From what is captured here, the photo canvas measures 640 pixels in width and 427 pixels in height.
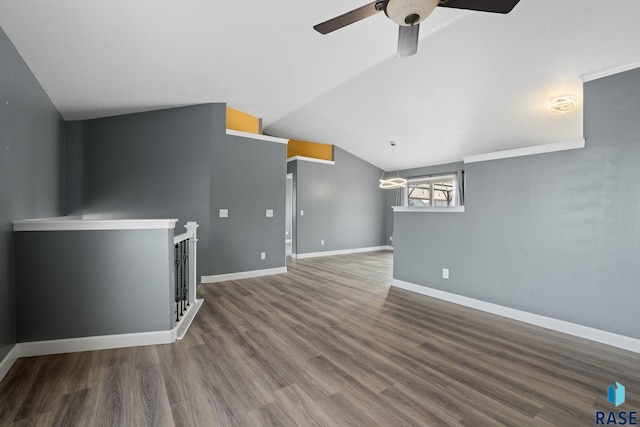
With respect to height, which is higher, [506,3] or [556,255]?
[506,3]

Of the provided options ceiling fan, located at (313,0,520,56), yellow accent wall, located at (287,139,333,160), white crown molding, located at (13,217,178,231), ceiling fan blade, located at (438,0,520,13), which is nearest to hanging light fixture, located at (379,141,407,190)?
yellow accent wall, located at (287,139,333,160)

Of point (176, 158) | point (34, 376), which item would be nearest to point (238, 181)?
point (176, 158)

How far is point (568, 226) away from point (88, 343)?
4577 millimetres

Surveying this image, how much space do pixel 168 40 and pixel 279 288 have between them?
11.0 ft

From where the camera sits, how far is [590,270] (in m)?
2.62

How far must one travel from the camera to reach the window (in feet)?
25.0

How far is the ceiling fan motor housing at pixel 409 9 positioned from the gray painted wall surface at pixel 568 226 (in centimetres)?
223

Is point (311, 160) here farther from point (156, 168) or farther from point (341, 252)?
point (156, 168)

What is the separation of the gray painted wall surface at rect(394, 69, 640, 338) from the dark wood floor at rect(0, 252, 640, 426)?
0.35 m

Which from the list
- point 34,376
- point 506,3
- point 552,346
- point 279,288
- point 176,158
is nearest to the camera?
point 506,3

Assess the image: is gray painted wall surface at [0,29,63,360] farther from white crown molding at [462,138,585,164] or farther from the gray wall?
white crown molding at [462,138,585,164]

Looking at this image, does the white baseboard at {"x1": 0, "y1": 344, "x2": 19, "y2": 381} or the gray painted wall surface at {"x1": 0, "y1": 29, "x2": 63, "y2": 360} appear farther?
the gray painted wall surface at {"x1": 0, "y1": 29, "x2": 63, "y2": 360}

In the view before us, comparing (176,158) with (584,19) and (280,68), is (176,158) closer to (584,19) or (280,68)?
(280,68)

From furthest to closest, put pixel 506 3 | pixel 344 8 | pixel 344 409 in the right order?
1. pixel 344 8
2. pixel 506 3
3. pixel 344 409
